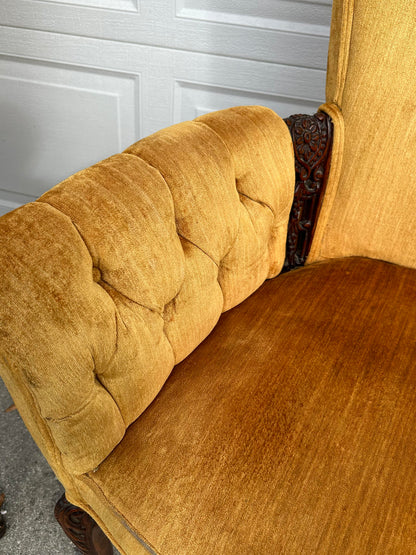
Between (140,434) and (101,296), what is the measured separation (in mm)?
140

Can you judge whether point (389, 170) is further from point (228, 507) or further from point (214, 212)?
point (228, 507)

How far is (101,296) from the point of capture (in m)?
0.38

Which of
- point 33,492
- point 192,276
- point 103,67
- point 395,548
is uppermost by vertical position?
point 103,67

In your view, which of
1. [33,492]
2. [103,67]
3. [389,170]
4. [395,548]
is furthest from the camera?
[103,67]

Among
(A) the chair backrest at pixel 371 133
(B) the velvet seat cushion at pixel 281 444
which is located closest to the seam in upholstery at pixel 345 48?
(A) the chair backrest at pixel 371 133

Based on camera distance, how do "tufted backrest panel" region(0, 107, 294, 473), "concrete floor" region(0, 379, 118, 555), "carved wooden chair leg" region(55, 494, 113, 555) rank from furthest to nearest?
"concrete floor" region(0, 379, 118, 555)
"carved wooden chair leg" region(55, 494, 113, 555)
"tufted backrest panel" region(0, 107, 294, 473)

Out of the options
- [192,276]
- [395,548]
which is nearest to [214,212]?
[192,276]

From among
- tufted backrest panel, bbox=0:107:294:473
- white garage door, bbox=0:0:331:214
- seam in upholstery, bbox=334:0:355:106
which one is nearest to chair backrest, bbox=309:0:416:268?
seam in upholstery, bbox=334:0:355:106

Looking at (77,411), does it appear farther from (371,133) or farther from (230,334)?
(371,133)

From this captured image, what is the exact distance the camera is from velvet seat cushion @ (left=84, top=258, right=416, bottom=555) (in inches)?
15.1

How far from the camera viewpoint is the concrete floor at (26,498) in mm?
701

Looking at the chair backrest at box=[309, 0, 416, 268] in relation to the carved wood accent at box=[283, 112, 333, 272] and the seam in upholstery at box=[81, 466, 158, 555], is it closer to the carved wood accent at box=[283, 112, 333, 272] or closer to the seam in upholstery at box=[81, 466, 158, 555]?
the carved wood accent at box=[283, 112, 333, 272]

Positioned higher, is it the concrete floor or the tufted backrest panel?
the tufted backrest panel

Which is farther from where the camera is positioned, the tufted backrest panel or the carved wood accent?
the carved wood accent
